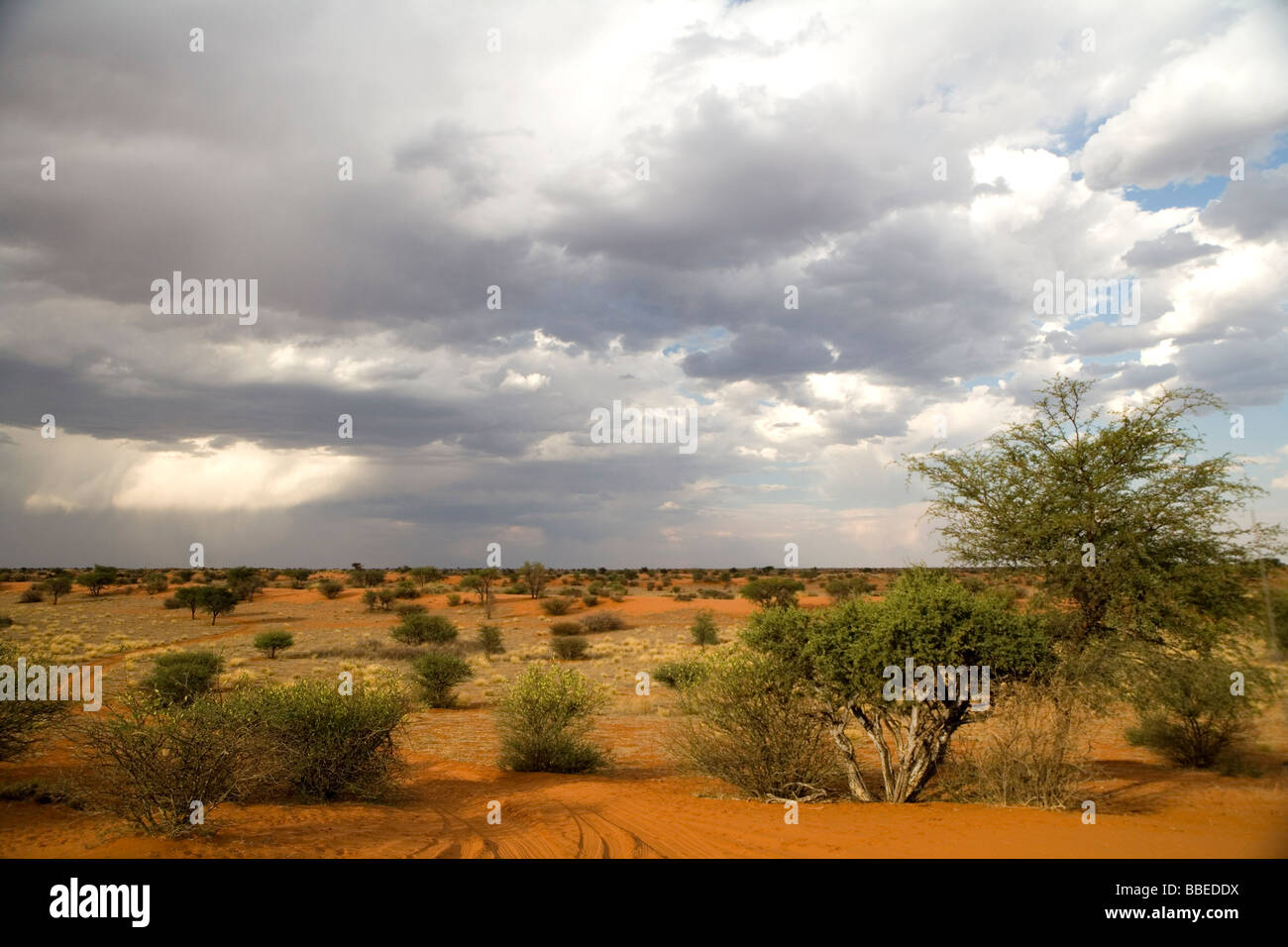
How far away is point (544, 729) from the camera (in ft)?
47.6

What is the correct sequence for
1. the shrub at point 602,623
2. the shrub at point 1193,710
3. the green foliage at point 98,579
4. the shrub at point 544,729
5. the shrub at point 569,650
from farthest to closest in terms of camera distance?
the green foliage at point 98,579
the shrub at point 602,623
the shrub at point 569,650
the shrub at point 544,729
the shrub at point 1193,710

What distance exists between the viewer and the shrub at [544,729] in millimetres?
14430

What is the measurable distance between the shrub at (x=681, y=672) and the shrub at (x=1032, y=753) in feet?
15.3

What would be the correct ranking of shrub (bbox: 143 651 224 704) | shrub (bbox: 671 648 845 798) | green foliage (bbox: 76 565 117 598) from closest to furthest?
shrub (bbox: 671 648 845 798), shrub (bbox: 143 651 224 704), green foliage (bbox: 76 565 117 598)

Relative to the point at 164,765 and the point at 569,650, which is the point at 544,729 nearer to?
the point at 164,765

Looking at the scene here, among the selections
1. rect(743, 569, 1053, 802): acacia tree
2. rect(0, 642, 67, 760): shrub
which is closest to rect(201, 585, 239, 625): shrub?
rect(0, 642, 67, 760): shrub

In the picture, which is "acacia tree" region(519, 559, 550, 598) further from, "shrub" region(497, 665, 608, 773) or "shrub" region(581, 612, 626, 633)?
"shrub" region(497, 665, 608, 773)

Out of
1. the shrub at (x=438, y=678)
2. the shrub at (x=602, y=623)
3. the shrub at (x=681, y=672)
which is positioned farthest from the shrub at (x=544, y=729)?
the shrub at (x=602, y=623)

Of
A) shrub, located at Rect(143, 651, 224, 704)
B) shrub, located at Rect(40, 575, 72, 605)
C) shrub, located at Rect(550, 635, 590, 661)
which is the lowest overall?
shrub, located at Rect(550, 635, 590, 661)

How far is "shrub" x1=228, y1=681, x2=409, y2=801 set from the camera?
35.5 feet

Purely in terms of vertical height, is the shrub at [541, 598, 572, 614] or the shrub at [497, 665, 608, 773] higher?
the shrub at [497, 665, 608, 773]

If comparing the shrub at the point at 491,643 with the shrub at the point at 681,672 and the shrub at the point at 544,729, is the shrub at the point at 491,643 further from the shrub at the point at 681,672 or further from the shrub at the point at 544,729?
the shrub at the point at 544,729

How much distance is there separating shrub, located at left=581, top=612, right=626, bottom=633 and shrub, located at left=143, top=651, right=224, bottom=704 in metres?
25.5
